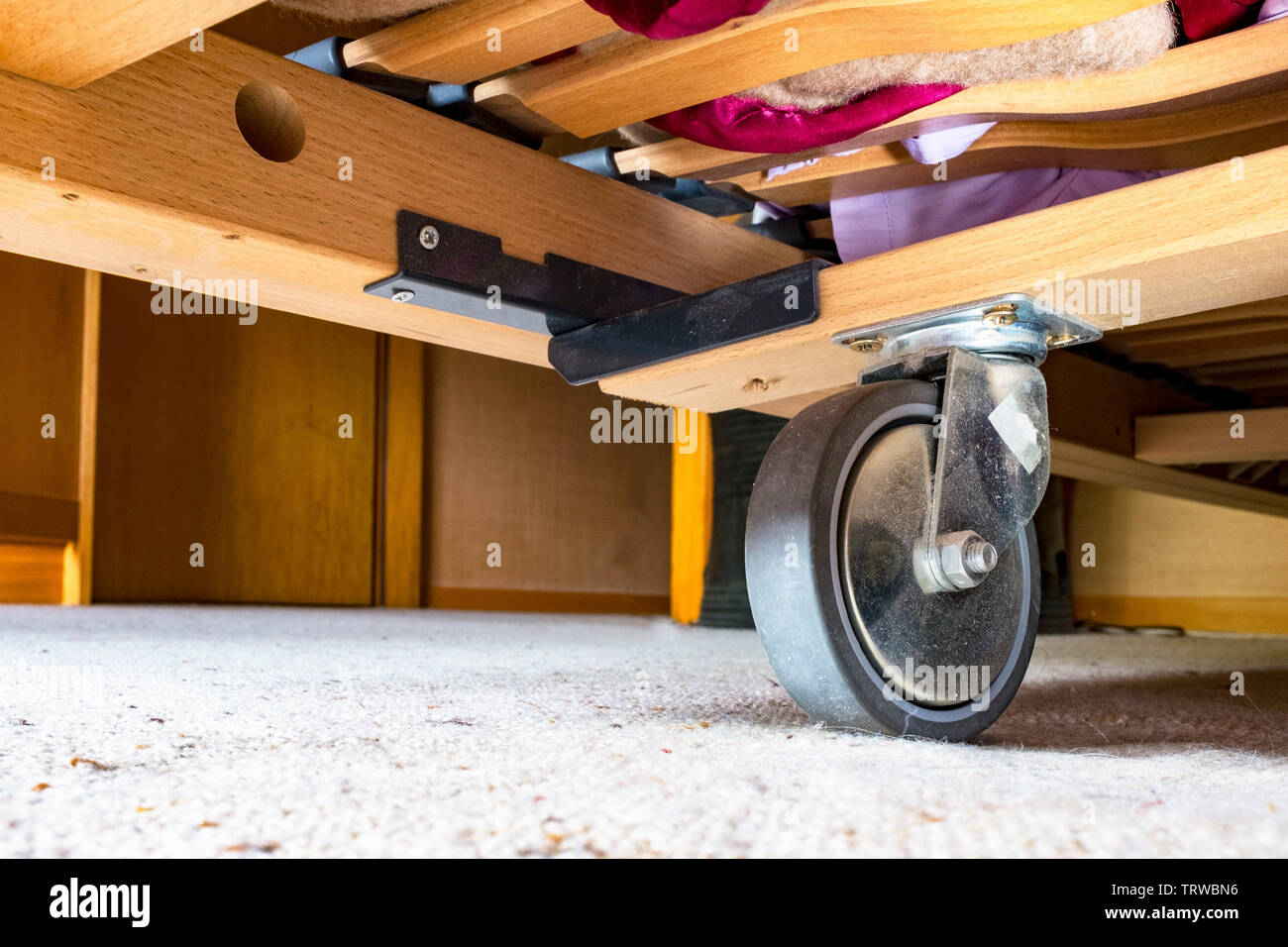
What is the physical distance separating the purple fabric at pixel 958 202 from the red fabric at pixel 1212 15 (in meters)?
0.20

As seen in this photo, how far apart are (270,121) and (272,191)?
0.05 meters

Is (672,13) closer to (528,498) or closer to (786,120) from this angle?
(786,120)

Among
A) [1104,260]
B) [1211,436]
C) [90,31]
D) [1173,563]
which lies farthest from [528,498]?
[90,31]

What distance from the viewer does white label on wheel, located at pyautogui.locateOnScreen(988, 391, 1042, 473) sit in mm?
781

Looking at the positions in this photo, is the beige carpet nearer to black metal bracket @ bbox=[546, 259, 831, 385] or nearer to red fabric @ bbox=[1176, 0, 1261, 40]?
black metal bracket @ bbox=[546, 259, 831, 385]

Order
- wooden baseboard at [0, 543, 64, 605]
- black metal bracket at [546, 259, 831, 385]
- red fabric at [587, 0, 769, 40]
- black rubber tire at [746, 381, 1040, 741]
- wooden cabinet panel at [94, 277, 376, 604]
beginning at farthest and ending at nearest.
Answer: wooden cabinet panel at [94, 277, 376, 604] < wooden baseboard at [0, 543, 64, 605] < black metal bracket at [546, 259, 831, 385] < black rubber tire at [746, 381, 1040, 741] < red fabric at [587, 0, 769, 40]

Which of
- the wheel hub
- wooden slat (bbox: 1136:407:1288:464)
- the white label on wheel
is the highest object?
wooden slat (bbox: 1136:407:1288:464)

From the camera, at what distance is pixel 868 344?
2.72ft

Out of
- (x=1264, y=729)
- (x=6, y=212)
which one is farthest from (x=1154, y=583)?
(x=6, y=212)

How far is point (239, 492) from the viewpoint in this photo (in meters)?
3.62

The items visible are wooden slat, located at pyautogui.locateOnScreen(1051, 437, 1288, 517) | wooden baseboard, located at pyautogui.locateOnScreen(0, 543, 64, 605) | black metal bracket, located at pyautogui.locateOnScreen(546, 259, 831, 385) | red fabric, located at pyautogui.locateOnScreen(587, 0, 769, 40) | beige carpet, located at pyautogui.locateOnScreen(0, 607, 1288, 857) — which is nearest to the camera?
beige carpet, located at pyautogui.locateOnScreen(0, 607, 1288, 857)

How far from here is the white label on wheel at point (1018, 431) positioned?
781 millimetres

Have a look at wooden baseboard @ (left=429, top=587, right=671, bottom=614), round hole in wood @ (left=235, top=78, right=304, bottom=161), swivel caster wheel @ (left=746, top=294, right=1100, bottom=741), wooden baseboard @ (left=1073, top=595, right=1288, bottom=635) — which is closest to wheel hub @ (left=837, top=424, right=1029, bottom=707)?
swivel caster wheel @ (left=746, top=294, right=1100, bottom=741)

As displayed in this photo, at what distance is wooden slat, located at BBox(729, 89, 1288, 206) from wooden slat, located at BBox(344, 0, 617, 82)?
0.29 meters
